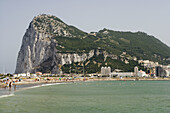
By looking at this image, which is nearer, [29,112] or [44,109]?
[29,112]

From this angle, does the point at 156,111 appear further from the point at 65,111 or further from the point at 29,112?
the point at 29,112

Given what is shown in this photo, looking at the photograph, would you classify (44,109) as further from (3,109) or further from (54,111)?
(3,109)

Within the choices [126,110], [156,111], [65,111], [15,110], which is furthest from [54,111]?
[156,111]

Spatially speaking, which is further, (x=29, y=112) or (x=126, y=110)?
(x=126, y=110)

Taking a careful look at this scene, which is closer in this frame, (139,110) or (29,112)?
(29,112)

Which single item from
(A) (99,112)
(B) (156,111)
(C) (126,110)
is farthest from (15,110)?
(B) (156,111)

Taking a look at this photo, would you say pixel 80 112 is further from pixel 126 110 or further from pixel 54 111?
pixel 126 110

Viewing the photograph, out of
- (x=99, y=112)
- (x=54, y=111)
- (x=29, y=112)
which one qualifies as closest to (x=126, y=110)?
(x=99, y=112)

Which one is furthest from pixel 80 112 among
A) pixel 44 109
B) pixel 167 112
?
pixel 167 112
